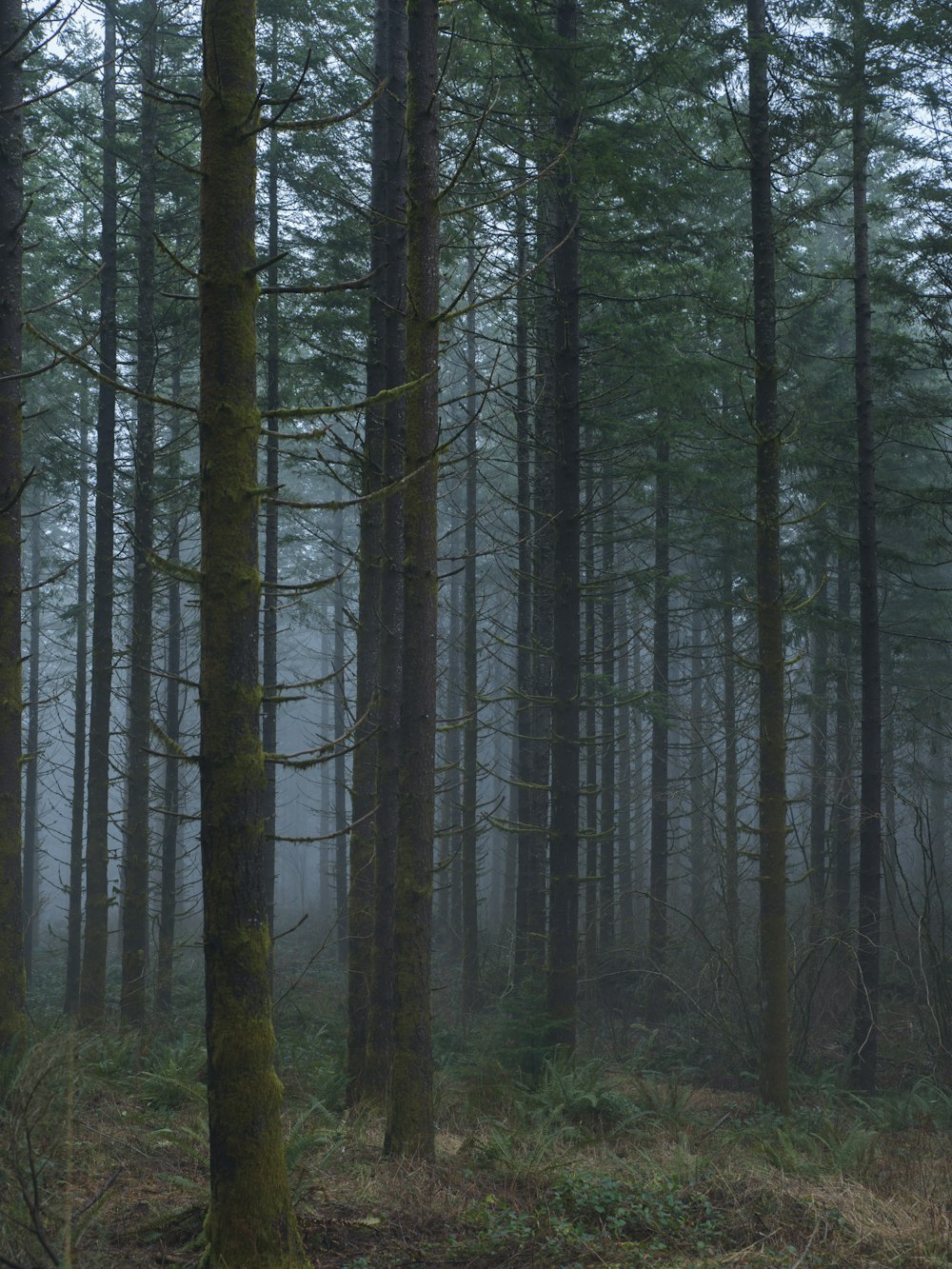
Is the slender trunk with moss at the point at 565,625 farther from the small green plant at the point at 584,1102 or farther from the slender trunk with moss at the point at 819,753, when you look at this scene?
the slender trunk with moss at the point at 819,753

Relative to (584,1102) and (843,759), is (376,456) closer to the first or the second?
(584,1102)

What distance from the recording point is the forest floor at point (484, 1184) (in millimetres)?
5051

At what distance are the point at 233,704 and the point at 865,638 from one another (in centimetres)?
1174

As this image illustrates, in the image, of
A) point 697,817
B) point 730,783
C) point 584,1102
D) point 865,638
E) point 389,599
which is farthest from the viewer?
point 697,817

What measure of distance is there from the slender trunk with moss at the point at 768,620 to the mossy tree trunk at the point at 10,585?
24.1ft

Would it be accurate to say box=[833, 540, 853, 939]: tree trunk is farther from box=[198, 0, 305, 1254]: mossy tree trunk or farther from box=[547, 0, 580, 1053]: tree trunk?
box=[198, 0, 305, 1254]: mossy tree trunk

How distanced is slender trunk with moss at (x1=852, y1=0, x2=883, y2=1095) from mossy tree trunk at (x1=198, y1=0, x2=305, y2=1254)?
10.4 meters

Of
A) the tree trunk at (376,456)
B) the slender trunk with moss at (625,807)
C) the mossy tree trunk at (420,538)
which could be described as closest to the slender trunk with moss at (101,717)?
the tree trunk at (376,456)

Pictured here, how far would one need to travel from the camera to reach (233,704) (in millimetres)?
4527

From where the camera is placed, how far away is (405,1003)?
729 centimetres

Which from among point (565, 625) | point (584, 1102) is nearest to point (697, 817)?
point (565, 625)

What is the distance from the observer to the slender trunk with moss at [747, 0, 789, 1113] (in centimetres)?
1065

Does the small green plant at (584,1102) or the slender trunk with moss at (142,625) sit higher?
the slender trunk with moss at (142,625)

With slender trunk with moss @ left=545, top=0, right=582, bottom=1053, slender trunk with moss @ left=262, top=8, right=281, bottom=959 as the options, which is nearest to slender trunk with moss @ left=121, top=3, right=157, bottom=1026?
slender trunk with moss @ left=262, top=8, right=281, bottom=959
